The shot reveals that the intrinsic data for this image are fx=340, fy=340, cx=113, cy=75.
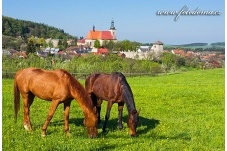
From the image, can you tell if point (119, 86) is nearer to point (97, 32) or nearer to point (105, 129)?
point (105, 129)

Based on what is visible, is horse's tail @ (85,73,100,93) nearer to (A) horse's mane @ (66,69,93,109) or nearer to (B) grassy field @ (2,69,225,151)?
(B) grassy field @ (2,69,225,151)

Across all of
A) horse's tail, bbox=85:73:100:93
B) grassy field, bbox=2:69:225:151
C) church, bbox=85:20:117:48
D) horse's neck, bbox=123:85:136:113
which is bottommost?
grassy field, bbox=2:69:225:151

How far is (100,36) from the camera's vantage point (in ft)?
533

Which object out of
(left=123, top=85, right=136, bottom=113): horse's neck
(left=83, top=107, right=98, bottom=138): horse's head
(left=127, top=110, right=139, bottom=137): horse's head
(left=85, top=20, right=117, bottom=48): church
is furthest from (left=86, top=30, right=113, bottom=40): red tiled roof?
(left=83, top=107, right=98, bottom=138): horse's head

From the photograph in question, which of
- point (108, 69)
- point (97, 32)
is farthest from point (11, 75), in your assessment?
point (97, 32)

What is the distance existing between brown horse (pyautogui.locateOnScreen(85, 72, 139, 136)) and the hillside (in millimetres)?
141484

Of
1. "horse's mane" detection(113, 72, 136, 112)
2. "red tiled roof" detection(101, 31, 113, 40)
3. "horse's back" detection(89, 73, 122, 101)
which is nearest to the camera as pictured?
"horse's mane" detection(113, 72, 136, 112)

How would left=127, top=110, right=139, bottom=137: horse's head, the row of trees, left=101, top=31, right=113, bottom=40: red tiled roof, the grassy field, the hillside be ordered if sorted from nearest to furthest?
the grassy field, left=127, top=110, right=139, bottom=137: horse's head, the row of trees, the hillside, left=101, top=31, right=113, bottom=40: red tiled roof

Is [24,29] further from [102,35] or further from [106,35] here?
[106,35]

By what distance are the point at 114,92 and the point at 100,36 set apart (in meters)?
155

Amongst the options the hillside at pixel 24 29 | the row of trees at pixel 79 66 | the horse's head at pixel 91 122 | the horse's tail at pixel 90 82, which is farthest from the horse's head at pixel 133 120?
the hillside at pixel 24 29

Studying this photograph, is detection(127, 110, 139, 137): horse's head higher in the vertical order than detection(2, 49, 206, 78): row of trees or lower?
lower

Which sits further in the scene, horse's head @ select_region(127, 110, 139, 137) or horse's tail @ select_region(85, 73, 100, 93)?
horse's tail @ select_region(85, 73, 100, 93)

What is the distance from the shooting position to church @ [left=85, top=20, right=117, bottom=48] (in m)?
161
